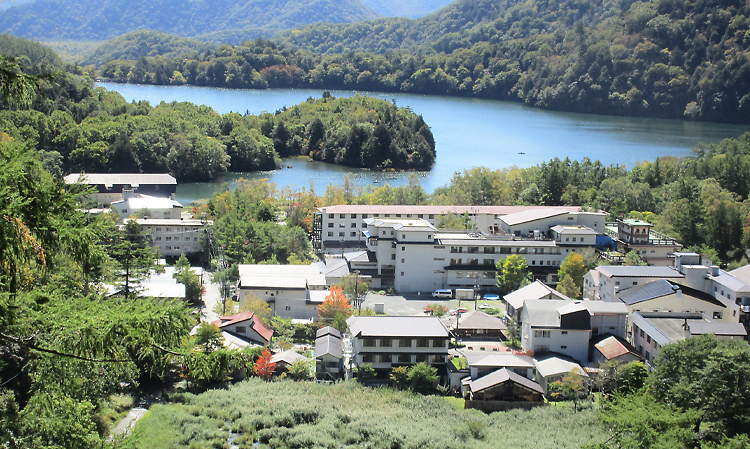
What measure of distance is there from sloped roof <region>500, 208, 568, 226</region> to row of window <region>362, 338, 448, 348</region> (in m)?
7.49

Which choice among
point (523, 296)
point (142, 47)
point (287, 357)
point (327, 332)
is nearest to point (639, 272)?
point (523, 296)

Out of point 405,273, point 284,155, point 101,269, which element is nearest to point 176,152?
point 284,155

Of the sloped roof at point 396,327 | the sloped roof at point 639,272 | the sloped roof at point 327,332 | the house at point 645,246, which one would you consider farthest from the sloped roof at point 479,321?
the house at point 645,246

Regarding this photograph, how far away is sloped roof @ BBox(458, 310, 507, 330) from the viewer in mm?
14180

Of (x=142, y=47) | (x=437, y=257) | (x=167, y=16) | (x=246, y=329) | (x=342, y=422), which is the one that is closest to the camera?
(x=342, y=422)

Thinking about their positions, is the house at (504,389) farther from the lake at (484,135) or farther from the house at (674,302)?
the lake at (484,135)

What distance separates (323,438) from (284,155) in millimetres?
31411

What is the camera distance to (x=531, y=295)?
14758mm

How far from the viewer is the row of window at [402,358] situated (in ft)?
40.2

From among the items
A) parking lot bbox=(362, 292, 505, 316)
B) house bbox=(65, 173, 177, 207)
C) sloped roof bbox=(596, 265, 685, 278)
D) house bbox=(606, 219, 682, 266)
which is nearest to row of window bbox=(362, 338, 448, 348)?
parking lot bbox=(362, 292, 505, 316)

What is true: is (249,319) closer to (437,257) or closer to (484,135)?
(437,257)

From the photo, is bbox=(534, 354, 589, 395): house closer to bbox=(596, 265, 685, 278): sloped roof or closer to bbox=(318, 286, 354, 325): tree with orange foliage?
bbox=(596, 265, 685, 278): sloped roof

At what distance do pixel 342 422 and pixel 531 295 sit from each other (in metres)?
6.09

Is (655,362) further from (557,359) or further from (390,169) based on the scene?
(390,169)
